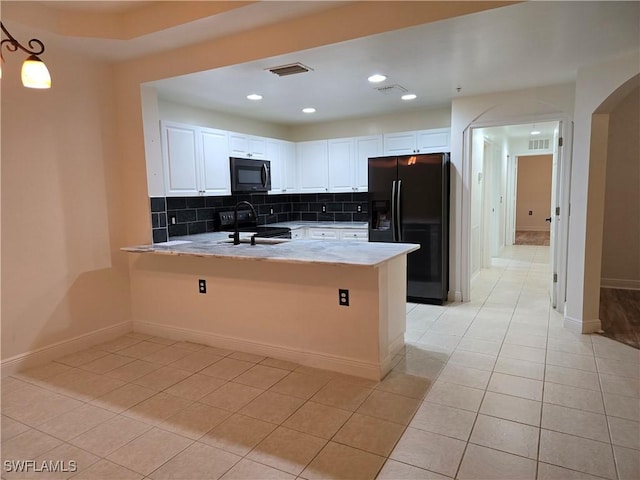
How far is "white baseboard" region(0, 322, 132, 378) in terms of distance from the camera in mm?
3061

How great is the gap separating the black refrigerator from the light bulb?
11.7ft

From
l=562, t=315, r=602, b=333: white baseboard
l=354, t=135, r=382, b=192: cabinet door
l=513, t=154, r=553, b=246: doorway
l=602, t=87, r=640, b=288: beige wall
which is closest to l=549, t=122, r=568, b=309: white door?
l=562, t=315, r=602, b=333: white baseboard

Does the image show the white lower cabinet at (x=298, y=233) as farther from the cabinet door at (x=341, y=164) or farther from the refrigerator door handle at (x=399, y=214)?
the refrigerator door handle at (x=399, y=214)

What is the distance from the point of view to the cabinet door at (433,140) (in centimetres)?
503

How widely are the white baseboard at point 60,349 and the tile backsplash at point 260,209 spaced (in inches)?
38.6

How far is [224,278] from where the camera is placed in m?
3.39

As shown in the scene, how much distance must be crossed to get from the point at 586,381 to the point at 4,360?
4320 millimetres

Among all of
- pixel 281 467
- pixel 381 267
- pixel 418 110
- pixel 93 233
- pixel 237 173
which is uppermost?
pixel 418 110

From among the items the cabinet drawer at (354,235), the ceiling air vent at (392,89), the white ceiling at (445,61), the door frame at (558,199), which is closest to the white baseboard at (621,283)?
the door frame at (558,199)

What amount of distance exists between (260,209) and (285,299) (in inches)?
120

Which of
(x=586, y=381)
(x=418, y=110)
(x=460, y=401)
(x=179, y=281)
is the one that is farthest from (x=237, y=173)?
(x=586, y=381)

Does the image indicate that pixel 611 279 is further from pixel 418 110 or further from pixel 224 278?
pixel 224 278

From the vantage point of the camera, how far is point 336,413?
94.3 inches

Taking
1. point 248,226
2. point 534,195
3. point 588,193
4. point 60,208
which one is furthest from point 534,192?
point 60,208
